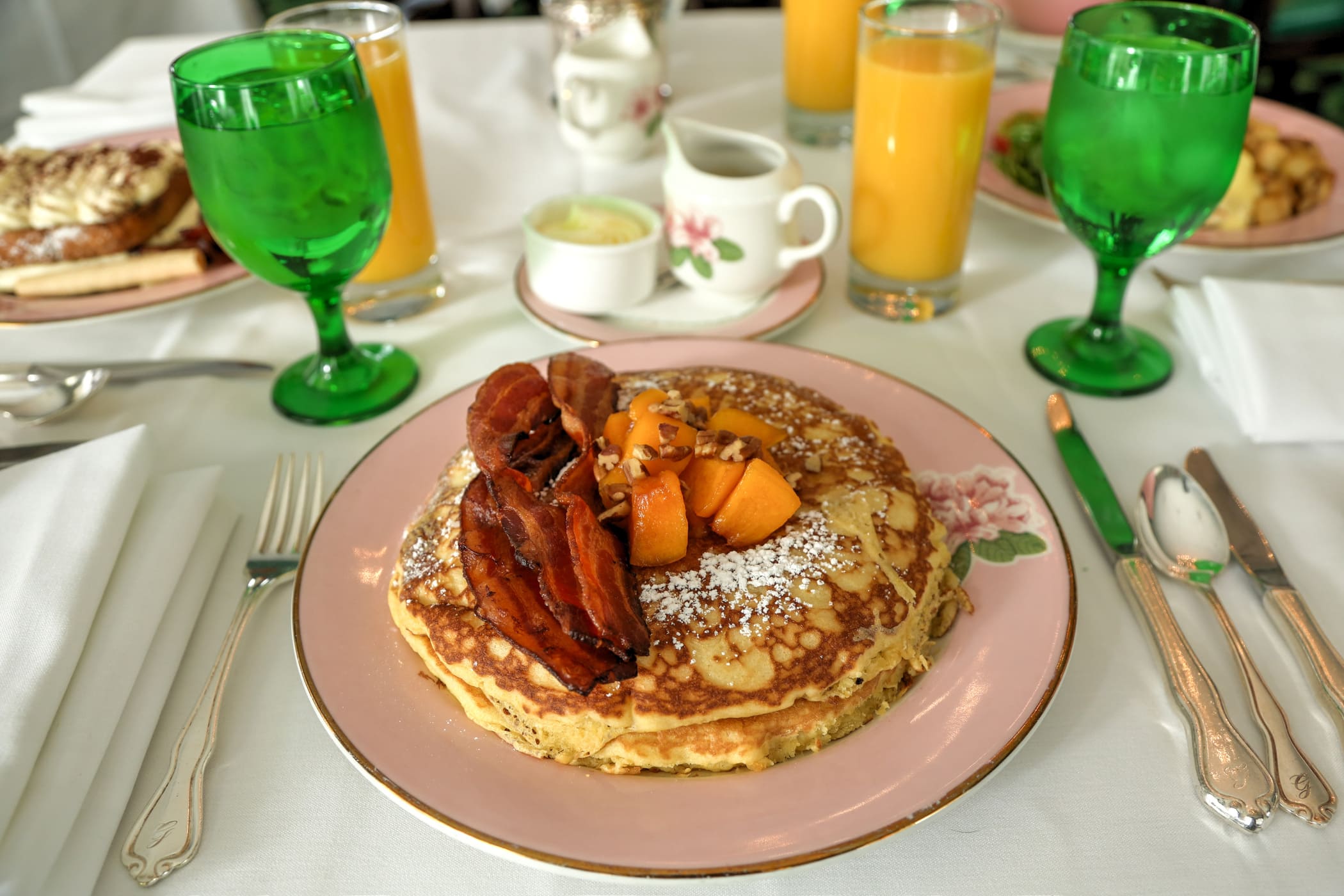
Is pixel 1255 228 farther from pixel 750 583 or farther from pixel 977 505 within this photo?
pixel 750 583

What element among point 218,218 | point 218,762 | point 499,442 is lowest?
point 218,762

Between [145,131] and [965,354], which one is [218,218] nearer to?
[145,131]

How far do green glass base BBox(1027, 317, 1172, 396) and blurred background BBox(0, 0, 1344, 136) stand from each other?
1.96 m

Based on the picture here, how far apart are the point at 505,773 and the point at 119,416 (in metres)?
0.92

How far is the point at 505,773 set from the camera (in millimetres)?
801

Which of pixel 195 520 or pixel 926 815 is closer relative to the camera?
pixel 926 815

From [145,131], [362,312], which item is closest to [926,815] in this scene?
[362,312]

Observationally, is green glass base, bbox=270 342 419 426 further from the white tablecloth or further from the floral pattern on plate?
the floral pattern on plate

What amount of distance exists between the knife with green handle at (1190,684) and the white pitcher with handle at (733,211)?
540 millimetres

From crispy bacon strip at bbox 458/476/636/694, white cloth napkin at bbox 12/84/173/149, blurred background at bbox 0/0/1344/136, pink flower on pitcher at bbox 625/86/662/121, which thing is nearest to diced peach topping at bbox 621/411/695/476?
crispy bacon strip at bbox 458/476/636/694

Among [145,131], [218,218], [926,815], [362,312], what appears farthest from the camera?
[145,131]

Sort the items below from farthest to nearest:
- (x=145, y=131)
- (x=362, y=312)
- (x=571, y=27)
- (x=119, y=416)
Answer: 1. (x=571, y=27)
2. (x=145, y=131)
3. (x=362, y=312)
4. (x=119, y=416)

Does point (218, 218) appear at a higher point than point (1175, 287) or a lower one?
higher

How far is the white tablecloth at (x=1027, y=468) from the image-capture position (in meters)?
0.79
